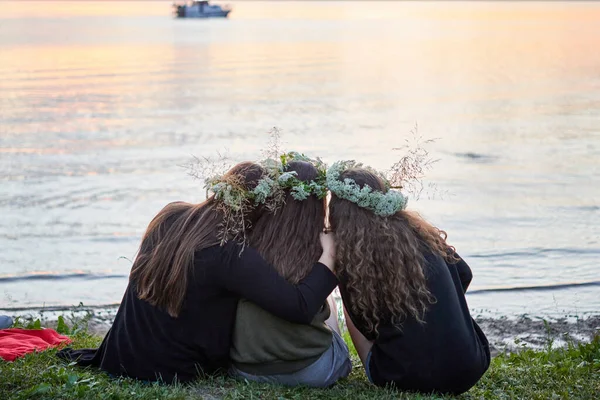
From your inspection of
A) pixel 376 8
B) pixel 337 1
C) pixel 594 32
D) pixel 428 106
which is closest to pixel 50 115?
pixel 428 106

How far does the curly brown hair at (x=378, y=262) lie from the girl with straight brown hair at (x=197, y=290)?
107 mm

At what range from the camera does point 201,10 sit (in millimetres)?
73125

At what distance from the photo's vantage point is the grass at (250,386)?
14.3 feet

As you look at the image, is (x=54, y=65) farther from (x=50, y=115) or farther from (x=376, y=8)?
(x=376, y=8)

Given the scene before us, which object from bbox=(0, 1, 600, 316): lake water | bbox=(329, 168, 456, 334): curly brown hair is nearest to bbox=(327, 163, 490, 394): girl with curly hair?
bbox=(329, 168, 456, 334): curly brown hair

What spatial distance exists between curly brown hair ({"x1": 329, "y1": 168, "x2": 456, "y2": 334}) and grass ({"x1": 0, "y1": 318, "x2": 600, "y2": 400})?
0.46 m

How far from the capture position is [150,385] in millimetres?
4562

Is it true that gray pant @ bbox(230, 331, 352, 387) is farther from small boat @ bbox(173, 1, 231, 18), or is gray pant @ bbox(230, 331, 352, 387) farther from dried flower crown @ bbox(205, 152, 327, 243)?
small boat @ bbox(173, 1, 231, 18)

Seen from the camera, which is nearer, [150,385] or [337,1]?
[150,385]

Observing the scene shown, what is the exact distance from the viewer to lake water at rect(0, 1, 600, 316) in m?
9.44

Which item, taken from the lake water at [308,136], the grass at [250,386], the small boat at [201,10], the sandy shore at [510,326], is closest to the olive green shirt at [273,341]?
the grass at [250,386]

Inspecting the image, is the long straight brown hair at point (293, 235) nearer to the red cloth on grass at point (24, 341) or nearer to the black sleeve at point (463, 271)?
the black sleeve at point (463, 271)

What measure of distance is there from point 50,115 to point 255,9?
7051cm

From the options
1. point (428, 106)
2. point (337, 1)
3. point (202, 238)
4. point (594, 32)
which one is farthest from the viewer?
point (337, 1)
